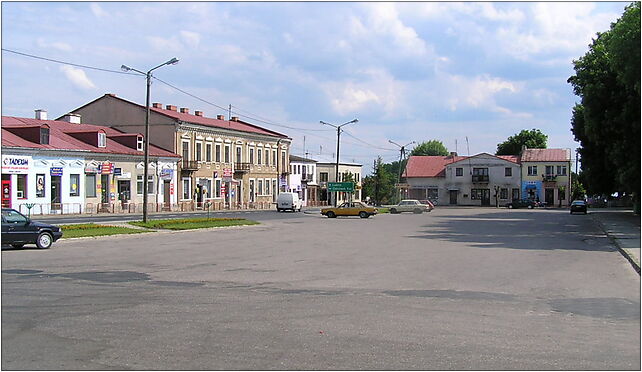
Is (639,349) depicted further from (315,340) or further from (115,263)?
(115,263)

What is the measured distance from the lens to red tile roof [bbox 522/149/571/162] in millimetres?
103562

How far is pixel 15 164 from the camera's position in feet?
157

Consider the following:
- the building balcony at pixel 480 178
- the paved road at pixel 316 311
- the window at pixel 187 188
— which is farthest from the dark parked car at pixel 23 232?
the building balcony at pixel 480 178

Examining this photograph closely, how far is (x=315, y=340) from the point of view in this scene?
884 centimetres

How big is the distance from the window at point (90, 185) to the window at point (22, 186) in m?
6.85

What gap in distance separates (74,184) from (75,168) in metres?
1.27

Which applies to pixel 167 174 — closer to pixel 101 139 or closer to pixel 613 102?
pixel 101 139

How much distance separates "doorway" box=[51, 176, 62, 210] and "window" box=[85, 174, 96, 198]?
3.23 m

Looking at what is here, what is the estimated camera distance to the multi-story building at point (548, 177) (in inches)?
4058

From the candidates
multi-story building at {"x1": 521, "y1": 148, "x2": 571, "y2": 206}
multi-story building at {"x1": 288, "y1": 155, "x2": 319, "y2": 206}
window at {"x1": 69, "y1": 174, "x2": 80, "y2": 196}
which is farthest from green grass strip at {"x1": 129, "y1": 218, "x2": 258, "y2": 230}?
multi-story building at {"x1": 521, "y1": 148, "x2": 571, "y2": 206}

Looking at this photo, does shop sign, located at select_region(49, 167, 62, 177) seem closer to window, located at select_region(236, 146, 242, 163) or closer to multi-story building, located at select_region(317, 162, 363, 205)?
window, located at select_region(236, 146, 242, 163)

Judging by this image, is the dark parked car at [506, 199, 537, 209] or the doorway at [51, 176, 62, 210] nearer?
the doorway at [51, 176, 62, 210]

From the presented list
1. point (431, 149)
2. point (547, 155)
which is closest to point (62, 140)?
point (547, 155)

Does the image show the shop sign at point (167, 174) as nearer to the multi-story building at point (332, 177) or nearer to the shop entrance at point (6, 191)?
the shop entrance at point (6, 191)
